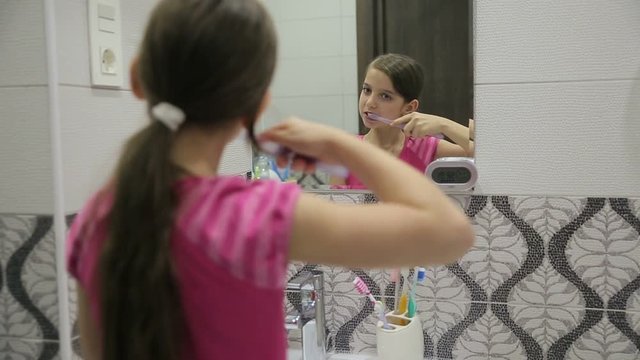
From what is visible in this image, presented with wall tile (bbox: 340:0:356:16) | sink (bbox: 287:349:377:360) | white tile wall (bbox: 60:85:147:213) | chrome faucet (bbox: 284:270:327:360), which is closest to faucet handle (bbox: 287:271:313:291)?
chrome faucet (bbox: 284:270:327:360)

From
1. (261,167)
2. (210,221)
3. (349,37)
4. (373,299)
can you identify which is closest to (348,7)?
(349,37)

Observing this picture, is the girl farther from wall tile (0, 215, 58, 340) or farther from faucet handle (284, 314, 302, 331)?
faucet handle (284, 314, 302, 331)

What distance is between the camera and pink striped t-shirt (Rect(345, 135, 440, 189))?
1.30 meters

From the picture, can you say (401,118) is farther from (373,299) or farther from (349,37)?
(373,299)

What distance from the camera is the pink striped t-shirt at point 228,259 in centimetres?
61

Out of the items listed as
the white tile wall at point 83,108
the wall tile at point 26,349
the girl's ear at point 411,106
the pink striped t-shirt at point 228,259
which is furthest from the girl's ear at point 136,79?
the girl's ear at point 411,106

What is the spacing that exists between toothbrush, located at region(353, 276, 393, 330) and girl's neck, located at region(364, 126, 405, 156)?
10.8 inches

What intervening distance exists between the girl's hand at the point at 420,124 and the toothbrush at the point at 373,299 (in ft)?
1.06

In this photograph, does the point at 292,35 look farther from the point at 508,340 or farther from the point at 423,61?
the point at 508,340

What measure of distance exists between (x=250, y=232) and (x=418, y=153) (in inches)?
29.9

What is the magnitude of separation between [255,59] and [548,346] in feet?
2.89

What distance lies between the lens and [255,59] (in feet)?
2.13

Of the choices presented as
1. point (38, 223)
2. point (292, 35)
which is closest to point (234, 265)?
point (38, 223)

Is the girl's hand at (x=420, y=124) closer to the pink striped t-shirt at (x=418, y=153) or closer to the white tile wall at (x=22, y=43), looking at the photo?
the pink striped t-shirt at (x=418, y=153)
